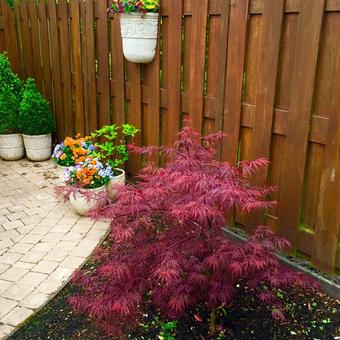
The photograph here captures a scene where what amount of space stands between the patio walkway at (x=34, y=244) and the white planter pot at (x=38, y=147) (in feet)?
2.55

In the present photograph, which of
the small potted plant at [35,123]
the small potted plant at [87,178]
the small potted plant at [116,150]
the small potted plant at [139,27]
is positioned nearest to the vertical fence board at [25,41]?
the small potted plant at [35,123]

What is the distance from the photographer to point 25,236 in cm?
391

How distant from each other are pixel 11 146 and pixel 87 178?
2.46 meters

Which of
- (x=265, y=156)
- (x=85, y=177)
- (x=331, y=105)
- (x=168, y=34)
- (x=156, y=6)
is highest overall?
(x=156, y=6)

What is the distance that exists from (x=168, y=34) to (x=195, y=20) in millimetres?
456

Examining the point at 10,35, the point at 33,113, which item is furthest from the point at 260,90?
the point at 10,35

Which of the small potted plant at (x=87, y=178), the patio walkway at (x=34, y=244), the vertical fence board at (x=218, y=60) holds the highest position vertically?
the vertical fence board at (x=218, y=60)

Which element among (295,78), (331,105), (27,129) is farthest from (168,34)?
(27,129)

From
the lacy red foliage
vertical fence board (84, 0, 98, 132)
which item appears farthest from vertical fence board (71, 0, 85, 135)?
the lacy red foliage

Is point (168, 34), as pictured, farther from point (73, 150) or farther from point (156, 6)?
point (73, 150)

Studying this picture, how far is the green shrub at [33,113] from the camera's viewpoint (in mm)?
5820

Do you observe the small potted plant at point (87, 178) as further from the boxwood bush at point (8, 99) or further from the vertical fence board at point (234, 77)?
the boxwood bush at point (8, 99)

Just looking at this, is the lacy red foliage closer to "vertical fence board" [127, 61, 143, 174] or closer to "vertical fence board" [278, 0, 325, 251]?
"vertical fence board" [278, 0, 325, 251]

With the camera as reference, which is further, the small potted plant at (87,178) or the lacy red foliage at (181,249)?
the small potted plant at (87,178)
